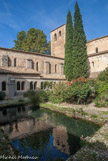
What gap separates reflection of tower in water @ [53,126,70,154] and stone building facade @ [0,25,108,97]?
454 inches

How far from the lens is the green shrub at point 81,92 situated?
11.5m

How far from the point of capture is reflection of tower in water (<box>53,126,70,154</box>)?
4969 millimetres

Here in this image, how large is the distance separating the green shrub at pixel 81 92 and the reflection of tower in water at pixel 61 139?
16.3 ft

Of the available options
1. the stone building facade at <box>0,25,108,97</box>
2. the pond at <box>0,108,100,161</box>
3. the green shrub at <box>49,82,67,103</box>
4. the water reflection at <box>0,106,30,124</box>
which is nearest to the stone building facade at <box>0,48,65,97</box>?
the stone building facade at <box>0,25,108,97</box>

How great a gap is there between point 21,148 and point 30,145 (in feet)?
1.35

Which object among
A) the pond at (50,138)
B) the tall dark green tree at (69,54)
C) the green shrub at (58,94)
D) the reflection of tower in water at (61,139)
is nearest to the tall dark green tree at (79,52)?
the tall dark green tree at (69,54)

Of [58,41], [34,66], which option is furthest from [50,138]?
[58,41]

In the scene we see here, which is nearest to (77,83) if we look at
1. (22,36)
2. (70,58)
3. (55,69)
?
(70,58)

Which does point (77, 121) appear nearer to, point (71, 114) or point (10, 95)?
point (71, 114)

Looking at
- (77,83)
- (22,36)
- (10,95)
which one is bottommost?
(10,95)

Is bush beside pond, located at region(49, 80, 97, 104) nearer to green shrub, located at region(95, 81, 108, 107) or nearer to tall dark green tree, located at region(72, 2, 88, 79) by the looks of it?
green shrub, located at region(95, 81, 108, 107)

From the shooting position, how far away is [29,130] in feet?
22.1

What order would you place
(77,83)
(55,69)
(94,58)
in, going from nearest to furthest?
(77,83) → (94,58) → (55,69)

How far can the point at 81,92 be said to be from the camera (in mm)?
11344
